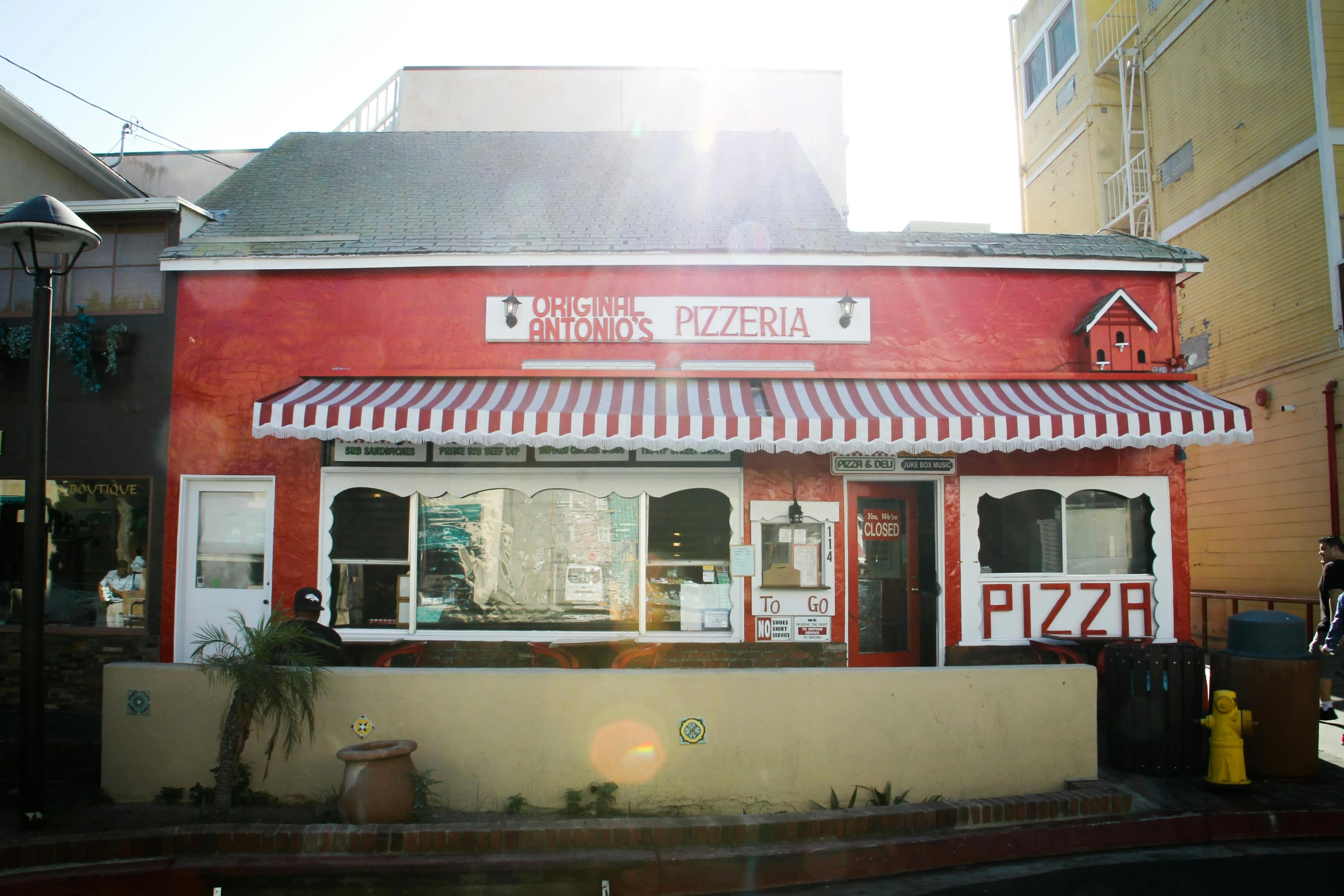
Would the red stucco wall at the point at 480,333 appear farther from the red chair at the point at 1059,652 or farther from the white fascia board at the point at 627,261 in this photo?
the red chair at the point at 1059,652

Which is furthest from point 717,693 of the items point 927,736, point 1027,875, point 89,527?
point 89,527

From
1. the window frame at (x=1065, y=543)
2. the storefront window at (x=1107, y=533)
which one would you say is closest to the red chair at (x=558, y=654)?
the window frame at (x=1065, y=543)

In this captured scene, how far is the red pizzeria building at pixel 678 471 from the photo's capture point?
868cm

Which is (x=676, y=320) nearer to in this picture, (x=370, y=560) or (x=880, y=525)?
(x=880, y=525)

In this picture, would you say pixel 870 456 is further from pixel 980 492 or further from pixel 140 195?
pixel 140 195

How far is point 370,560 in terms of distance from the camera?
8750mm

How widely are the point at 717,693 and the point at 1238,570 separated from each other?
12.1m

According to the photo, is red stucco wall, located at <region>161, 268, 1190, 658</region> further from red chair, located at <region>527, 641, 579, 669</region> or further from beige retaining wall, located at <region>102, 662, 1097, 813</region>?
beige retaining wall, located at <region>102, 662, 1097, 813</region>

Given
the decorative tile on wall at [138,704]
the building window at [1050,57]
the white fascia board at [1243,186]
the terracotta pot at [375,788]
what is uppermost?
the building window at [1050,57]

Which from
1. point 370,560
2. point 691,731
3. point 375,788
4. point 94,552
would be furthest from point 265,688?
point 94,552

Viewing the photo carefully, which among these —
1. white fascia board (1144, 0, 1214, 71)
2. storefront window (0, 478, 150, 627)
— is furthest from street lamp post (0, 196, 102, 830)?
white fascia board (1144, 0, 1214, 71)

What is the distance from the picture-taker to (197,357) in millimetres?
8984

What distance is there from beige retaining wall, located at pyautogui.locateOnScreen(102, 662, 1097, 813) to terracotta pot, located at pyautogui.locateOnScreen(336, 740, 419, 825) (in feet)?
1.17

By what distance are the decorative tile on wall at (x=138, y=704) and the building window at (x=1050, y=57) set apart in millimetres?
20938
